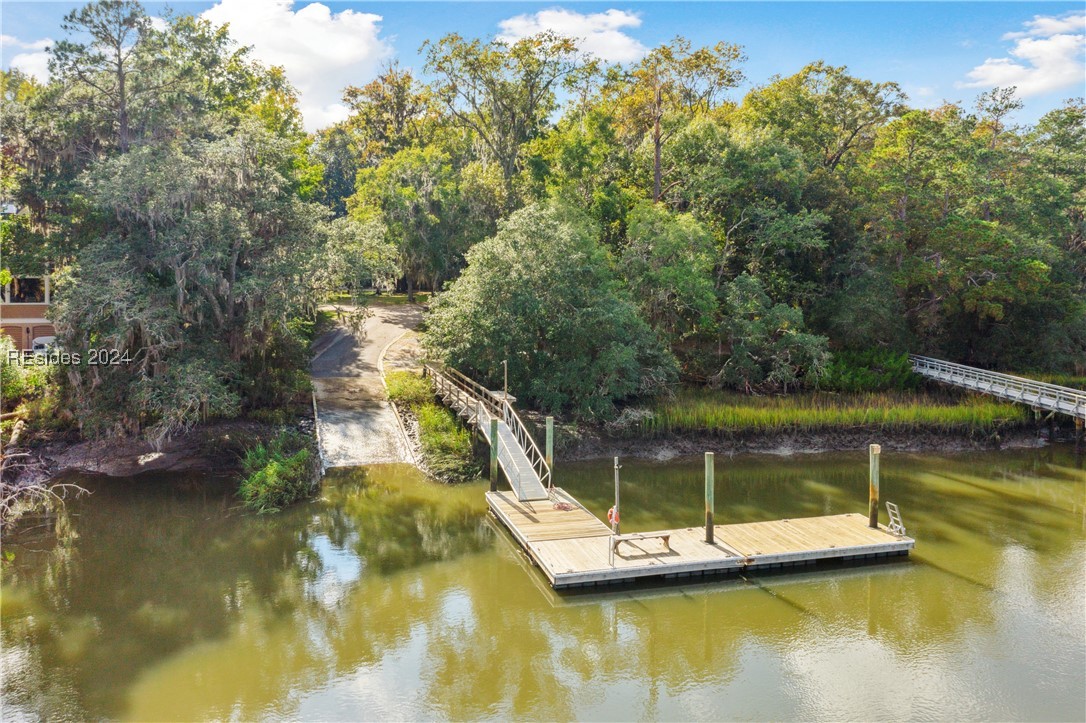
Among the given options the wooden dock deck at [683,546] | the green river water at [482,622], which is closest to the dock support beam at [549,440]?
the wooden dock deck at [683,546]

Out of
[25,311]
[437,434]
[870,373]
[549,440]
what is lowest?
[437,434]

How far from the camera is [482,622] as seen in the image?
15.4 meters

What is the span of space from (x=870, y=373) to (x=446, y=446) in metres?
19.4

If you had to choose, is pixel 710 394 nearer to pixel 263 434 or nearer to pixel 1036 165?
pixel 263 434

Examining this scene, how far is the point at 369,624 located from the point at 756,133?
1144 inches

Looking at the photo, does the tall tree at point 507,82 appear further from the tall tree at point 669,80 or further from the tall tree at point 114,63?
the tall tree at point 114,63

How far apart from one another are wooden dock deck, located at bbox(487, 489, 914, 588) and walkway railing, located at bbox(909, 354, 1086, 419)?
14626 mm

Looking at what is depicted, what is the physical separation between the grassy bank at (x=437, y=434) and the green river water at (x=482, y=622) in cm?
174

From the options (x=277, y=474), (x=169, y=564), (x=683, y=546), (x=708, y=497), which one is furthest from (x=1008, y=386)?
(x=169, y=564)

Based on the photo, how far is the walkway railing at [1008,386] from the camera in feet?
95.8

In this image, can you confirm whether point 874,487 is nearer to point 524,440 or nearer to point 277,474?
point 524,440

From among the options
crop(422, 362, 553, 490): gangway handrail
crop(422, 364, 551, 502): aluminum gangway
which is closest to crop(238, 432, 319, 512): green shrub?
crop(422, 364, 551, 502): aluminum gangway

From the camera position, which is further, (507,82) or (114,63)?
(507,82)

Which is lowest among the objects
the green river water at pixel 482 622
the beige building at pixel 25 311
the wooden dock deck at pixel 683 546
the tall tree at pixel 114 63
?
the green river water at pixel 482 622
